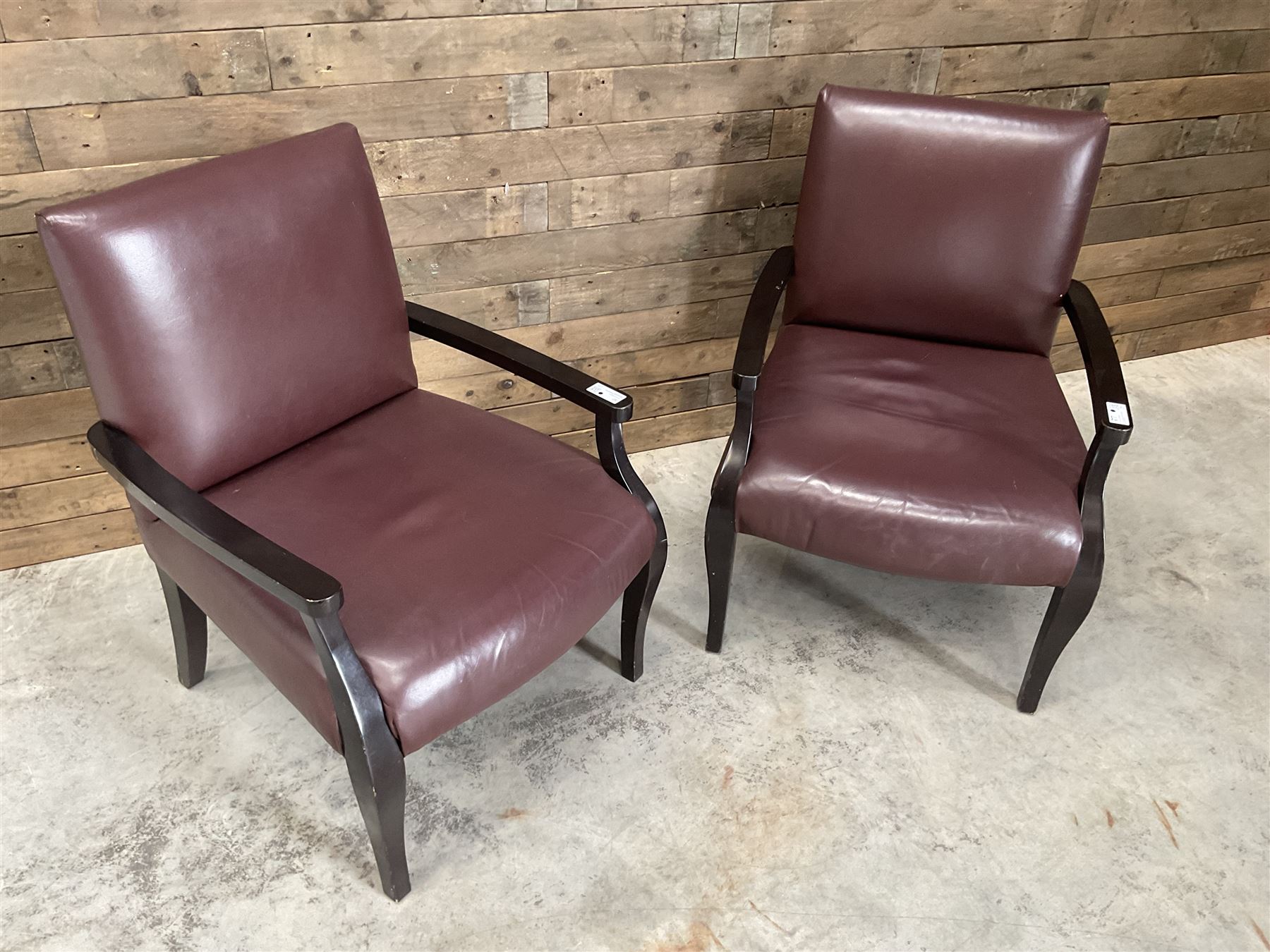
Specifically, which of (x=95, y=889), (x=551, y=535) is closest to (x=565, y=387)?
(x=551, y=535)

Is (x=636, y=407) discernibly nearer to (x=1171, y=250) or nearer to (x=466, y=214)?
(x=466, y=214)

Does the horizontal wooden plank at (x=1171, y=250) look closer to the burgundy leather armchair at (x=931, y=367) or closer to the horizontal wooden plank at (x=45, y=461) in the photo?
the burgundy leather armchair at (x=931, y=367)

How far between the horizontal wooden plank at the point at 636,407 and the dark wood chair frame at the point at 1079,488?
52cm

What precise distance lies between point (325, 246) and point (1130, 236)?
7.18 feet

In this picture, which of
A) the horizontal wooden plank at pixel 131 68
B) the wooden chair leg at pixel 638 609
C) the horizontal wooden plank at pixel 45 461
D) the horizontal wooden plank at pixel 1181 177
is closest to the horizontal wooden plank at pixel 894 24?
the horizontal wooden plank at pixel 1181 177

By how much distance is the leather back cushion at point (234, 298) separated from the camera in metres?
1.49

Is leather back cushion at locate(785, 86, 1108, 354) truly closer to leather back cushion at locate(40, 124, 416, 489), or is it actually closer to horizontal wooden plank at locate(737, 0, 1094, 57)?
horizontal wooden plank at locate(737, 0, 1094, 57)

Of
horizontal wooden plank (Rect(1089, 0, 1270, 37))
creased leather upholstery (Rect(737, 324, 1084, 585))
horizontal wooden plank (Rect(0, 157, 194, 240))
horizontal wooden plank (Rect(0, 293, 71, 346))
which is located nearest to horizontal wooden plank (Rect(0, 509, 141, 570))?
horizontal wooden plank (Rect(0, 293, 71, 346))

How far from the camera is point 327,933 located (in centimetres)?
157

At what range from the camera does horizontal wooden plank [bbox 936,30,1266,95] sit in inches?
92.8

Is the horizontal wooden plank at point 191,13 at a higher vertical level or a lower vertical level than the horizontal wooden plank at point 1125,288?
higher

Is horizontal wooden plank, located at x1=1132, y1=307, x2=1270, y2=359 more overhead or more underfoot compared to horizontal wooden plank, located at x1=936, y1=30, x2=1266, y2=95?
more underfoot

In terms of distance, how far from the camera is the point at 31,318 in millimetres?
1938

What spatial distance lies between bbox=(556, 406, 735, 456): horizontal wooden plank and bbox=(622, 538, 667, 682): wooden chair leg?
2.38ft
